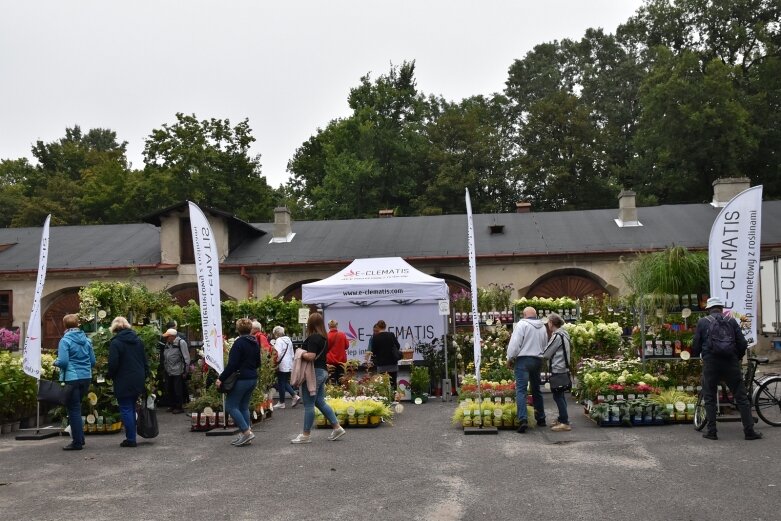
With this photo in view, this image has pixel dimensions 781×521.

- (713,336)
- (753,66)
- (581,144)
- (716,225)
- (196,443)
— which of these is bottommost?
(196,443)

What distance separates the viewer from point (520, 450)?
36.1ft

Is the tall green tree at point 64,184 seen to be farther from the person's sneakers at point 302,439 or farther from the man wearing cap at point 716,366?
the man wearing cap at point 716,366

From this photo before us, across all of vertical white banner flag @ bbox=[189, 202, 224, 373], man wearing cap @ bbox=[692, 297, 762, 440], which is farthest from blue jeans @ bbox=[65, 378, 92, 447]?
man wearing cap @ bbox=[692, 297, 762, 440]

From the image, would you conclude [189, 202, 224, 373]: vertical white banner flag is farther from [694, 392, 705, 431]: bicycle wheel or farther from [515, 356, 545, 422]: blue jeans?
[694, 392, 705, 431]: bicycle wheel

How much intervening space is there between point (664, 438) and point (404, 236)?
66.8 feet

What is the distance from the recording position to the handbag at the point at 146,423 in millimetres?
12148

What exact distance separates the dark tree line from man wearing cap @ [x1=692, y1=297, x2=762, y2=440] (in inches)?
1267

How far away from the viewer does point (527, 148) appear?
50.0 m

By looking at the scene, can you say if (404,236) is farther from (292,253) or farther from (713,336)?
(713,336)

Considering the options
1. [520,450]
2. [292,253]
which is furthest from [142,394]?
[292,253]

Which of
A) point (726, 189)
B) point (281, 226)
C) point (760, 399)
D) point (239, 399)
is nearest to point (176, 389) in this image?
point (239, 399)

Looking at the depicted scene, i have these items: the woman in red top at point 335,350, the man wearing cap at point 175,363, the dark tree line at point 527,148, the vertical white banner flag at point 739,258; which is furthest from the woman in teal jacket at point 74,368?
the dark tree line at point 527,148

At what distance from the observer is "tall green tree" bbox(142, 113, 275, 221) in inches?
1769

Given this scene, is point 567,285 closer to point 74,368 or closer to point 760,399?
point 760,399
